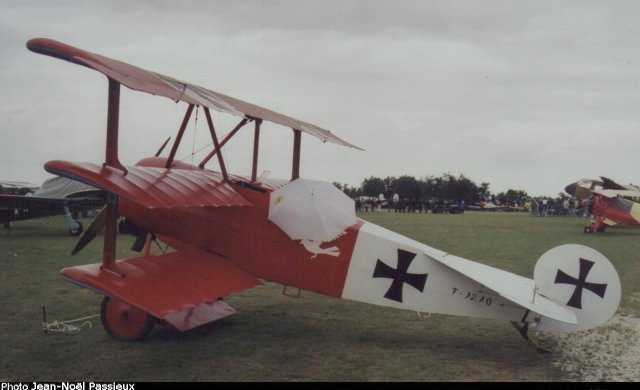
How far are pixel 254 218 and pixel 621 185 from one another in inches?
969

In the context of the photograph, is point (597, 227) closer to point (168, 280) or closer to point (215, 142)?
point (215, 142)

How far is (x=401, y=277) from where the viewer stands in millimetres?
5672

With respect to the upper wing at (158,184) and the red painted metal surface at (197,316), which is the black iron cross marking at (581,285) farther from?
the red painted metal surface at (197,316)

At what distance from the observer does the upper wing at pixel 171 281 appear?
4977 millimetres

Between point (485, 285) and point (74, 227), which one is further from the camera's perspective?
point (74, 227)

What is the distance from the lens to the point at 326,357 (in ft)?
17.9

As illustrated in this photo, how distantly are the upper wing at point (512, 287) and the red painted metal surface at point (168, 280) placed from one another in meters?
2.27

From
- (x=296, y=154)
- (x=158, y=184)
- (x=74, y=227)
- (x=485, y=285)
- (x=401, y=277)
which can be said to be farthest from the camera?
(x=74, y=227)

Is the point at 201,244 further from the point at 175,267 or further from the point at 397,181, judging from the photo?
the point at 397,181

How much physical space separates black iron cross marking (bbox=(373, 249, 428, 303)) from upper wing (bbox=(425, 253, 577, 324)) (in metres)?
0.24

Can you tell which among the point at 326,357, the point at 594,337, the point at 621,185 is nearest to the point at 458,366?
the point at 326,357

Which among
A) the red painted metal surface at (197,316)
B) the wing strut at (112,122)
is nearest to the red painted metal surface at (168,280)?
the red painted metal surface at (197,316)

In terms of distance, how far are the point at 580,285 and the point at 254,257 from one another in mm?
3518

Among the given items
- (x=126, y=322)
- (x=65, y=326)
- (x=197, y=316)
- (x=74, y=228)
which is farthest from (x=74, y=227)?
(x=126, y=322)
